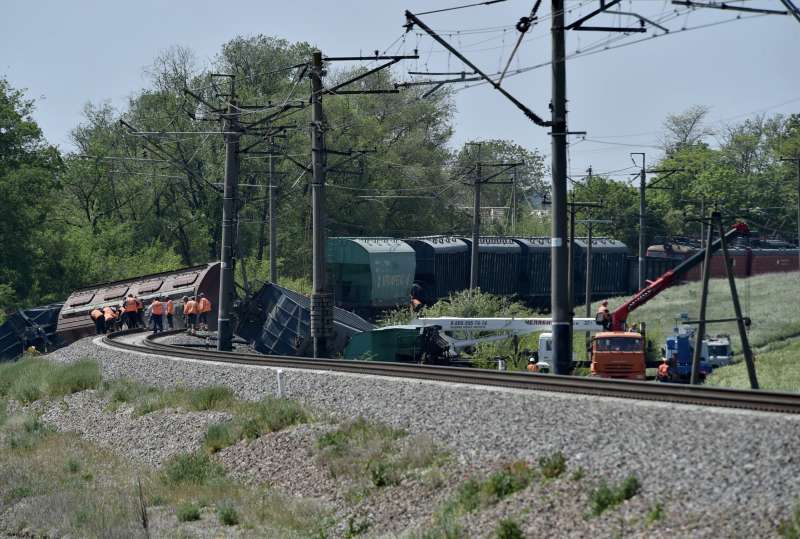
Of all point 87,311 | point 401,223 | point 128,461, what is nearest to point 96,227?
point 401,223

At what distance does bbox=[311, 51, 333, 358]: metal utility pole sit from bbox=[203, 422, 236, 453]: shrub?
38.7 ft

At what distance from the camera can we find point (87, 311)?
47.8 m

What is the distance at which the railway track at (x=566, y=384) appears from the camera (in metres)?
14.7

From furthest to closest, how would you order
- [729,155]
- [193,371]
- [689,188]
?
[729,155]
[689,188]
[193,371]

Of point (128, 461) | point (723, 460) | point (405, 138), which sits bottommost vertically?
point (128, 461)

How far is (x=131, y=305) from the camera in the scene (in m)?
46.4

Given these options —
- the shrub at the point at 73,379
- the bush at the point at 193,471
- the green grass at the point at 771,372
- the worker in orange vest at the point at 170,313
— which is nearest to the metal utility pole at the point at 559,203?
the green grass at the point at 771,372

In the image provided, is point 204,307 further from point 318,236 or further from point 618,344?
point 618,344

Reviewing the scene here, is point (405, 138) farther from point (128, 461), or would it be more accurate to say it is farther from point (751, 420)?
point (751, 420)

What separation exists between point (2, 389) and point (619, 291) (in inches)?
1415

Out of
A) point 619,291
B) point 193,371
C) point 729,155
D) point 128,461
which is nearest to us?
point 128,461

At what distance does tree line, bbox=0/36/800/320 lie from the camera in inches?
2489

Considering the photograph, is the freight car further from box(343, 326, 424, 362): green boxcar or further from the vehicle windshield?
box(343, 326, 424, 362): green boxcar

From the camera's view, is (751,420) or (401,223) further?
(401,223)
